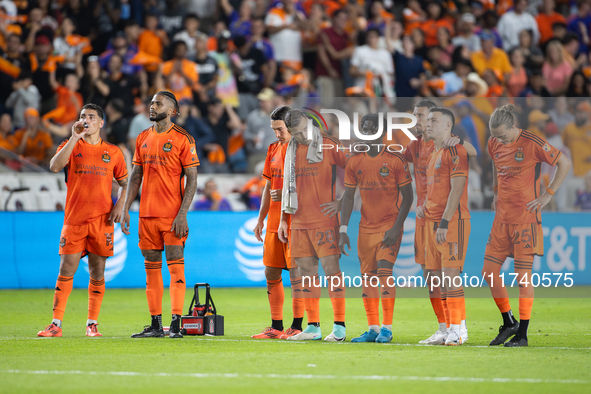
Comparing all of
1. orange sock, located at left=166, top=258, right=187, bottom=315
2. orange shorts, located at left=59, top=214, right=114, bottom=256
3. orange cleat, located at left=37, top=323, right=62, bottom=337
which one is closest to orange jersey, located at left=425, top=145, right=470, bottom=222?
orange sock, located at left=166, top=258, right=187, bottom=315

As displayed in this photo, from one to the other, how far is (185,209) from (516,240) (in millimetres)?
3369

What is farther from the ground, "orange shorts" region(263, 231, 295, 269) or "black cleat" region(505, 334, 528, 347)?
"orange shorts" region(263, 231, 295, 269)

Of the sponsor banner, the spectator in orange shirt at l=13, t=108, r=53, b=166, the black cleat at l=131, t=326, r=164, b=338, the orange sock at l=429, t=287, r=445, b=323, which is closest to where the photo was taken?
the orange sock at l=429, t=287, r=445, b=323

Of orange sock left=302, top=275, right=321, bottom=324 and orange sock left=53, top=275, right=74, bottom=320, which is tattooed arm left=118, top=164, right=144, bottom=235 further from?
orange sock left=302, top=275, right=321, bottom=324

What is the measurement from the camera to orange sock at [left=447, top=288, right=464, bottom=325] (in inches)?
292

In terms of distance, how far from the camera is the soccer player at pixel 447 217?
7469mm

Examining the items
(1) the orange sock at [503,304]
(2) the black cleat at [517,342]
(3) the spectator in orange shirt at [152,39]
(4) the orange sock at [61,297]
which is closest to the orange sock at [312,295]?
(1) the orange sock at [503,304]

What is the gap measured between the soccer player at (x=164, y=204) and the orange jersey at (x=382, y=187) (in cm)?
182

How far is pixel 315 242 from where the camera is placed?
Result: 26.5ft

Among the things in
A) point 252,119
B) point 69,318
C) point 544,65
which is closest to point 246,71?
point 252,119

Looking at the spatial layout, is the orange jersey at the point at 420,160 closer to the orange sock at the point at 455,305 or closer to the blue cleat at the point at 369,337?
the orange sock at the point at 455,305

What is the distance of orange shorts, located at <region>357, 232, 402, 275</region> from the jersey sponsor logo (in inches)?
241

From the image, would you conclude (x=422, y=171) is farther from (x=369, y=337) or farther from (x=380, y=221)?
(x=369, y=337)

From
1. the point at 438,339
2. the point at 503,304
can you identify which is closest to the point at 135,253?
the point at 438,339
